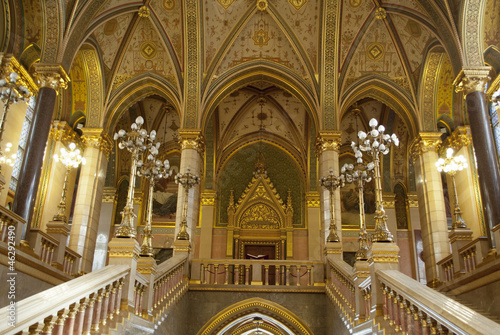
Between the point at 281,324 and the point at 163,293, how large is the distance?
3795 mm

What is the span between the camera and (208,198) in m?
20.8

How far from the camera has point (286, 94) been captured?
2023cm

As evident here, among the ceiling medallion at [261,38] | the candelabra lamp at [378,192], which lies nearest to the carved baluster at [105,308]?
the candelabra lamp at [378,192]

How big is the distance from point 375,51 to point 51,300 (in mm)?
14422

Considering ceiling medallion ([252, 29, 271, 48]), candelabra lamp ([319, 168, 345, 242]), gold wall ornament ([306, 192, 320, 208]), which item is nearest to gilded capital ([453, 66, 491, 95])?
candelabra lamp ([319, 168, 345, 242])

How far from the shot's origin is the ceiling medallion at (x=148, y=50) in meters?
16.0

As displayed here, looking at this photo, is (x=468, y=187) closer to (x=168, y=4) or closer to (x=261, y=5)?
(x=261, y=5)

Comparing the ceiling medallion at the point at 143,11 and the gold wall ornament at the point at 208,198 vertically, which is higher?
the ceiling medallion at the point at 143,11

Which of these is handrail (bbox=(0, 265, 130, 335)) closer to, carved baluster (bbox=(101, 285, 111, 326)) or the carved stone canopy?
carved baluster (bbox=(101, 285, 111, 326))

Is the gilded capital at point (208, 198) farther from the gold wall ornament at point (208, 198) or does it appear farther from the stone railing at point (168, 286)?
the stone railing at point (168, 286)

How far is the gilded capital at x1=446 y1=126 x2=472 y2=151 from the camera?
601 inches

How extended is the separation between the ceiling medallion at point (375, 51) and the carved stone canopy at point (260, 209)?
7.63 m

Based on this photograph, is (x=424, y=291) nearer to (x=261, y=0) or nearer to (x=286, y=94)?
(x=261, y=0)

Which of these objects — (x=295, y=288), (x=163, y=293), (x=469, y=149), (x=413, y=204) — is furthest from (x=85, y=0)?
(x=413, y=204)
